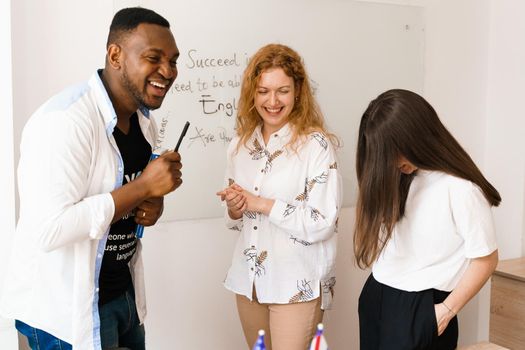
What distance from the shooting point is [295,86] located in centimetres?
208

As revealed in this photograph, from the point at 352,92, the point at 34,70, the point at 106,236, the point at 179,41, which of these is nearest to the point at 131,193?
the point at 106,236

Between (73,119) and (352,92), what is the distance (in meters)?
1.88

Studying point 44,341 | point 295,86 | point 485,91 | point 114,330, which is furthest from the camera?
point 485,91

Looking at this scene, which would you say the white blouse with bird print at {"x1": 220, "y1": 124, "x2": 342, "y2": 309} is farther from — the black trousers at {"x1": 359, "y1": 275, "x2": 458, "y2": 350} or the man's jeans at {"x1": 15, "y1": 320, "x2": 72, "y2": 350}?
the man's jeans at {"x1": 15, "y1": 320, "x2": 72, "y2": 350}

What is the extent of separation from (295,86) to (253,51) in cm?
58

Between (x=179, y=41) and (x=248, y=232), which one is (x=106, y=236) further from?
(x=179, y=41)

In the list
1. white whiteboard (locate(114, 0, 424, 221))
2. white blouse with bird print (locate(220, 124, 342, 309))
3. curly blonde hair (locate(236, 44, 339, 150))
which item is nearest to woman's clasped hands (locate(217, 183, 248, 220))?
white blouse with bird print (locate(220, 124, 342, 309))

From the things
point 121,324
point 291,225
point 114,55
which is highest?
point 114,55

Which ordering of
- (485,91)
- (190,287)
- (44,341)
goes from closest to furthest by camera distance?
(44,341)
(190,287)
(485,91)

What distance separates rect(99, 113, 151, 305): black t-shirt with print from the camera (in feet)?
4.88

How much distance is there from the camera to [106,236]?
4.61ft

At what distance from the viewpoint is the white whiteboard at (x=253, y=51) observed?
242 cm

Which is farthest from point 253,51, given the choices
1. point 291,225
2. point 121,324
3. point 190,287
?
point 121,324

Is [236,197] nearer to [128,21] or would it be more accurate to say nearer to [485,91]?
[128,21]
